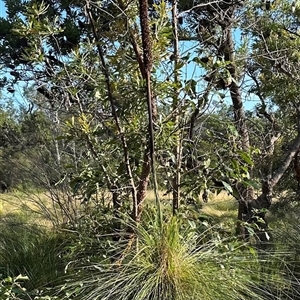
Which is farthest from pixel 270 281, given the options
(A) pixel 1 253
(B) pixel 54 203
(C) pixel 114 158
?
(B) pixel 54 203

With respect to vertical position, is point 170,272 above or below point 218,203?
below

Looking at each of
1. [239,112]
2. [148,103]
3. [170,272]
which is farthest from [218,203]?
[148,103]

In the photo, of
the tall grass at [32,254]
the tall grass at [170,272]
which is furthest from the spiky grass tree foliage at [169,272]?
the tall grass at [32,254]

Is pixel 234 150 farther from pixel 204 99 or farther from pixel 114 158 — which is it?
pixel 114 158

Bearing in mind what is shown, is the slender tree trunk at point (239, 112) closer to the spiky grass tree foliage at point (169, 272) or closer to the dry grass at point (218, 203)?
the dry grass at point (218, 203)

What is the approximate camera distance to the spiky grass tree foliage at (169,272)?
8.40 ft

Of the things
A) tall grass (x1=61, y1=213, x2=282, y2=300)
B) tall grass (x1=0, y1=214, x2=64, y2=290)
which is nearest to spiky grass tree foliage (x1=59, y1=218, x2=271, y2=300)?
tall grass (x1=61, y1=213, x2=282, y2=300)

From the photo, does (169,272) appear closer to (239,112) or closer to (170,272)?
(170,272)

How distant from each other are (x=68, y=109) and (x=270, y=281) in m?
1.68

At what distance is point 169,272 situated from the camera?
262 cm

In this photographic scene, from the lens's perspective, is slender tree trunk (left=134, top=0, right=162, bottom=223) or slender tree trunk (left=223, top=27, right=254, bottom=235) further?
slender tree trunk (left=223, top=27, right=254, bottom=235)

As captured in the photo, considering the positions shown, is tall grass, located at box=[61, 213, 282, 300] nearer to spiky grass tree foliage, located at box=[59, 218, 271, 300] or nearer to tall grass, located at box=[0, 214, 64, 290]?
spiky grass tree foliage, located at box=[59, 218, 271, 300]

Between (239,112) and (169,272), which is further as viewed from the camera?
(239,112)

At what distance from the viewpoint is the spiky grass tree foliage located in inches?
101
